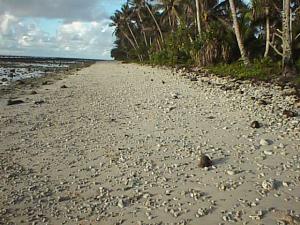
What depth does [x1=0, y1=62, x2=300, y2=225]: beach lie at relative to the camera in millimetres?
4805

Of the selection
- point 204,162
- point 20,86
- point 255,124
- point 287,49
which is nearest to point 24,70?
point 20,86

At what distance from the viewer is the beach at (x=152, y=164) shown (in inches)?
189

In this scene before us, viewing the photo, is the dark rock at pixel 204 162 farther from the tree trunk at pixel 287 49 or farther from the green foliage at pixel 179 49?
the green foliage at pixel 179 49

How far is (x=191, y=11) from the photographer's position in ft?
121

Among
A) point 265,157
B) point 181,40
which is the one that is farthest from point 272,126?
point 181,40

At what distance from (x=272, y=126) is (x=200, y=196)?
3.94m

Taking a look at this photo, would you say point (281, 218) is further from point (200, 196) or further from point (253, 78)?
point (253, 78)

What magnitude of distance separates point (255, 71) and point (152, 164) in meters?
14.0

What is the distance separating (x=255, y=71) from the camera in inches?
758

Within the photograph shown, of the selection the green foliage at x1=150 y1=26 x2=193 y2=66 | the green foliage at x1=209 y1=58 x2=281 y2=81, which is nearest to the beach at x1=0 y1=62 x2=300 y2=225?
the green foliage at x1=209 y1=58 x2=281 y2=81

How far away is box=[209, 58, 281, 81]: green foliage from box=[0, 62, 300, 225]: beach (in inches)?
274

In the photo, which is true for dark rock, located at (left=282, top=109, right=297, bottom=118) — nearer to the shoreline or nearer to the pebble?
the pebble

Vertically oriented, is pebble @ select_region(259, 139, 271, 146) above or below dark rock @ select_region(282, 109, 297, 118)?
below

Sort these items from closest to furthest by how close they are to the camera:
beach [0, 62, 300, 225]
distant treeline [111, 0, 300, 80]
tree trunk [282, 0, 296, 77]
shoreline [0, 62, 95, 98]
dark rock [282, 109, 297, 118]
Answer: beach [0, 62, 300, 225]
dark rock [282, 109, 297, 118]
shoreline [0, 62, 95, 98]
tree trunk [282, 0, 296, 77]
distant treeline [111, 0, 300, 80]
